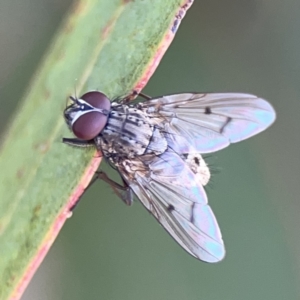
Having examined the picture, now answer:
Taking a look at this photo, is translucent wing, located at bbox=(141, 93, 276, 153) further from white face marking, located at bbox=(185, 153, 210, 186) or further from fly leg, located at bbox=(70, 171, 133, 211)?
fly leg, located at bbox=(70, 171, 133, 211)

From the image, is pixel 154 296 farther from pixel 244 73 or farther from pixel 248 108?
pixel 244 73

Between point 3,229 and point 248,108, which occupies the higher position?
point 248,108

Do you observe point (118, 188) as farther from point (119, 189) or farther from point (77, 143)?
point (77, 143)

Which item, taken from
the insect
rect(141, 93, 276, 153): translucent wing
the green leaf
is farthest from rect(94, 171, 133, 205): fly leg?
the green leaf

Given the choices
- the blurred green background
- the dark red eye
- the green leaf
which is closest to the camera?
the green leaf

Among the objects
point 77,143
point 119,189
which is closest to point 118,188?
point 119,189

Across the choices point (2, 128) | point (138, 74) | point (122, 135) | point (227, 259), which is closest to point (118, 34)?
point (138, 74)
